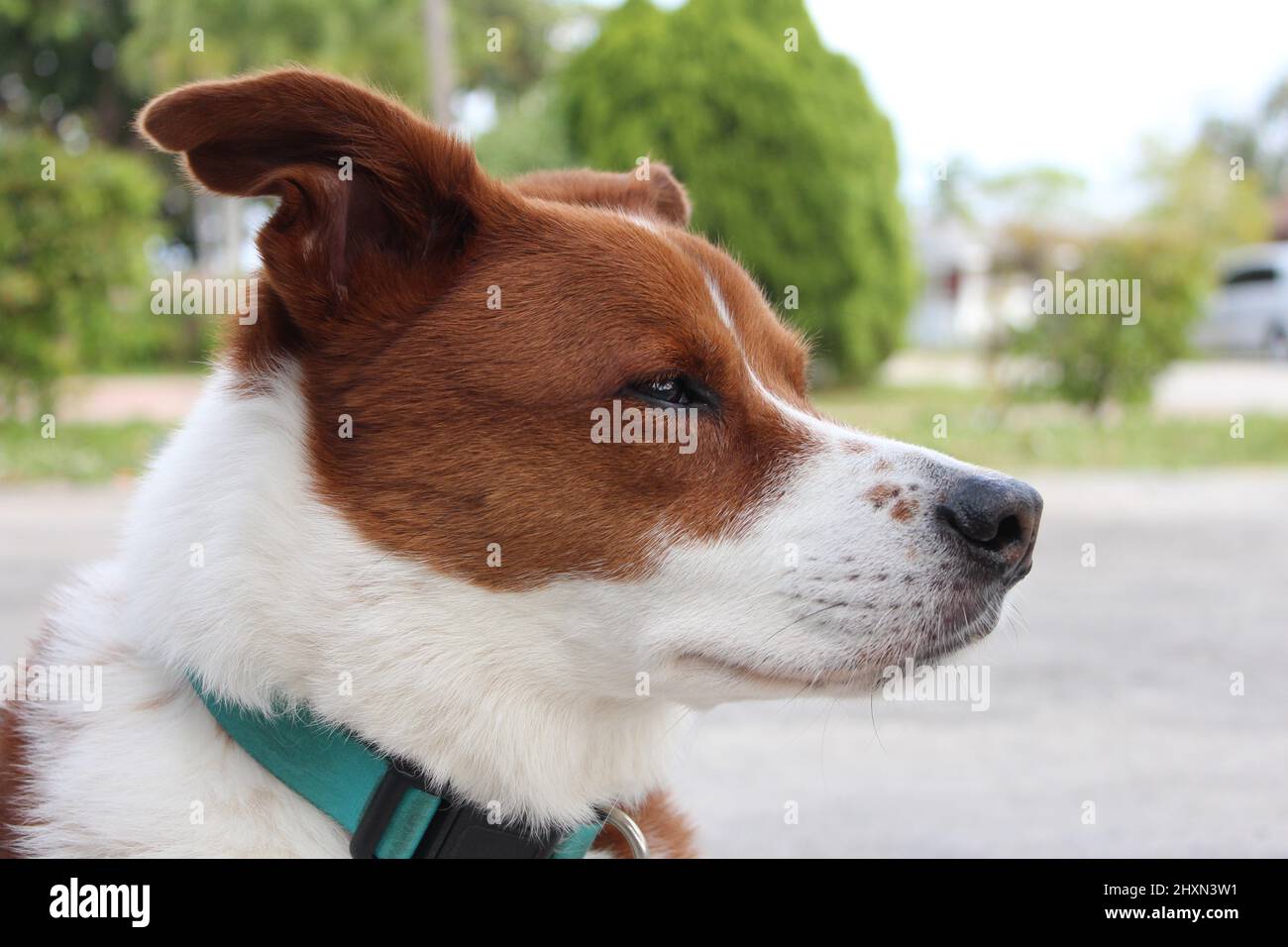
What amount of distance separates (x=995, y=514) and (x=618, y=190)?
119cm

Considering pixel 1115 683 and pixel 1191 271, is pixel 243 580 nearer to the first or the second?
pixel 1115 683

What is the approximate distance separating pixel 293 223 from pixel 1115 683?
15.2ft

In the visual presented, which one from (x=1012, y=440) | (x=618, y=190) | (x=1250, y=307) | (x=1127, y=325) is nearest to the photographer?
(x=618, y=190)

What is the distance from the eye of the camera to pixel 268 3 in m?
24.6

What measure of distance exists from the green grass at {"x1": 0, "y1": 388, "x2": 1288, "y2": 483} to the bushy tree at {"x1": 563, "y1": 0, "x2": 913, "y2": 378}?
2697 millimetres

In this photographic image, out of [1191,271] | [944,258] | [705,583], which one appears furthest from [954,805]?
[944,258]

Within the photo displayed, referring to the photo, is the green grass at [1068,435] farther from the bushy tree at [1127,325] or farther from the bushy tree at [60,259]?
the bushy tree at [60,259]

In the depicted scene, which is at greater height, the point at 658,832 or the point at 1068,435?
the point at 1068,435

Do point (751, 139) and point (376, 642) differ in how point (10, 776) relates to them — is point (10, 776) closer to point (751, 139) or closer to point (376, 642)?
point (376, 642)

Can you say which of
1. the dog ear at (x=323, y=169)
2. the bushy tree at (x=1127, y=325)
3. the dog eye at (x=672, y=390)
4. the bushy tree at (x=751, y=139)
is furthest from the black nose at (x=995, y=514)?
the bushy tree at (x=751, y=139)

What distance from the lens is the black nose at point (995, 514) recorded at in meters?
2.11

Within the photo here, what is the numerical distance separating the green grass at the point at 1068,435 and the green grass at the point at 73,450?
6.03m

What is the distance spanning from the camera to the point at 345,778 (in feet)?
6.47

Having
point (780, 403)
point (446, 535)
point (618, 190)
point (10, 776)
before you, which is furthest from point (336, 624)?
point (618, 190)
